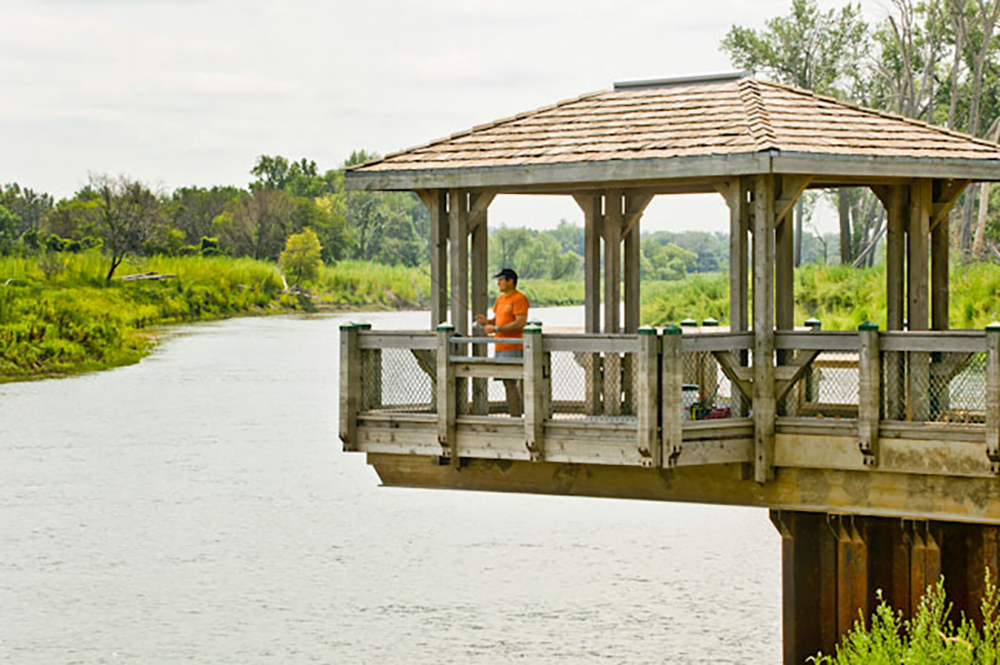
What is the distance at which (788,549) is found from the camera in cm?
1311

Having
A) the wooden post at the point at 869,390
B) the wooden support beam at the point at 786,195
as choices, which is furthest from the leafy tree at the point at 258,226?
the wooden post at the point at 869,390

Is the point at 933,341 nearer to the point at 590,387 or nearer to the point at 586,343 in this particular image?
the point at 586,343

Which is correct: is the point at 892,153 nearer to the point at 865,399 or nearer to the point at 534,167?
the point at 865,399

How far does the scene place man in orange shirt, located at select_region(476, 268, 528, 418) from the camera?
41.6ft

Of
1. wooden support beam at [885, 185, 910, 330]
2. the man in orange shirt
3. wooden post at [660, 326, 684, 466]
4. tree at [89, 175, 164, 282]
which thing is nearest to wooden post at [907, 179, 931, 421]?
wooden support beam at [885, 185, 910, 330]

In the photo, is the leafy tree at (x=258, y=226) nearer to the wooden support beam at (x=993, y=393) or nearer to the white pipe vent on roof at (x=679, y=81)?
the white pipe vent on roof at (x=679, y=81)

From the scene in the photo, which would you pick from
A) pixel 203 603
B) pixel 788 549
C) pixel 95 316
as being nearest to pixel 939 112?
pixel 95 316

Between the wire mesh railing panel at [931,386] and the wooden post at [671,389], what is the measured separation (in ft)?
5.17

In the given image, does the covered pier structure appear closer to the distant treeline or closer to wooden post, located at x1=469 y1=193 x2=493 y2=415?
wooden post, located at x1=469 y1=193 x2=493 y2=415

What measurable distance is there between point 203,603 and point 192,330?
133ft

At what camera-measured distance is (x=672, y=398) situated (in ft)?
37.2

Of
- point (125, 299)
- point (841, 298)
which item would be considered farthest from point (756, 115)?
point (125, 299)

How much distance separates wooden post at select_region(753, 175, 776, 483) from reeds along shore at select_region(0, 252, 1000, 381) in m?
19.4

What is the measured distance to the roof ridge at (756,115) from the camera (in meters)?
11.6
